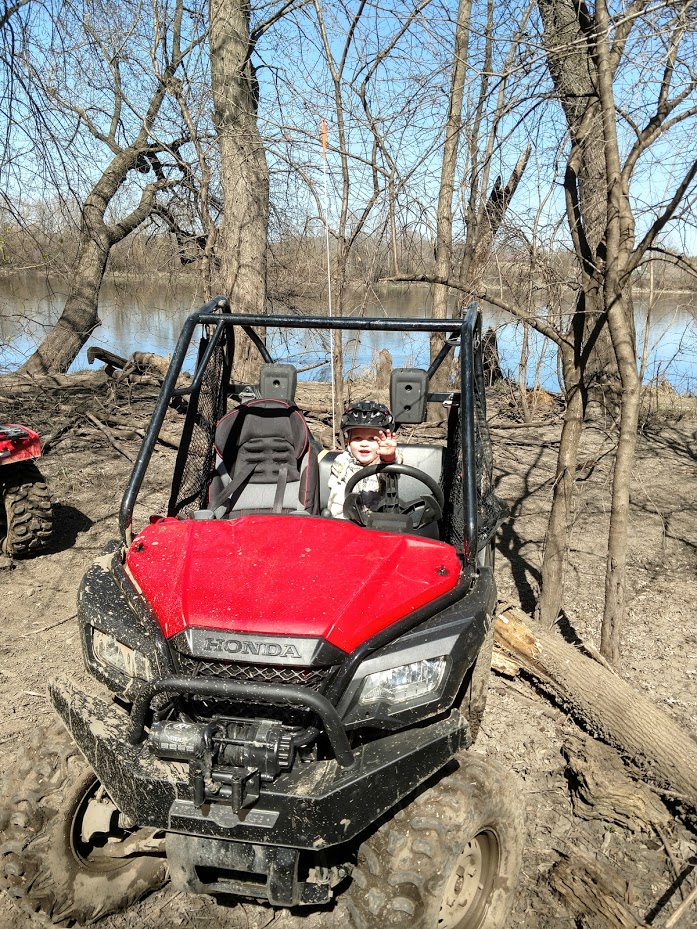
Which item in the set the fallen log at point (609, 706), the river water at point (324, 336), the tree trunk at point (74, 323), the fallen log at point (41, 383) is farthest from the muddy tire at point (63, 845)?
the tree trunk at point (74, 323)

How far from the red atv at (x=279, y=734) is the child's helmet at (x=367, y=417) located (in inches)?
14.0

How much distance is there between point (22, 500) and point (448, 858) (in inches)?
176

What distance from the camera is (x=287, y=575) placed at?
2.43 metres

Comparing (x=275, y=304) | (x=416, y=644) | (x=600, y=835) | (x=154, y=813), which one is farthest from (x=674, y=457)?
(x=154, y=813)

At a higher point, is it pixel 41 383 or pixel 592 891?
pixel 41 383

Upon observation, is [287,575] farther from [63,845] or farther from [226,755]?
[63,845]

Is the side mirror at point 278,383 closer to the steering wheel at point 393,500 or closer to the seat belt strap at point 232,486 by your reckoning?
the seat belt strap at point 232,486

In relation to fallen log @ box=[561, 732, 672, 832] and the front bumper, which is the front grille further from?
fallen log @ box=[561, 732, 672, 832]

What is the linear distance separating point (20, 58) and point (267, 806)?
161 inches

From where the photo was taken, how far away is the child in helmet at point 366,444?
3.36m

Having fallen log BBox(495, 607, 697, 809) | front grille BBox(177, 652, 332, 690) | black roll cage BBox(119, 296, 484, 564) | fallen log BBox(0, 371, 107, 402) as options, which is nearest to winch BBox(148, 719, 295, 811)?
front grille BBox(177, 652, 332, 690)

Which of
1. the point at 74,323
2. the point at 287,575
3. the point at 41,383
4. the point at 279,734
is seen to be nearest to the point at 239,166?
the point at 41,383

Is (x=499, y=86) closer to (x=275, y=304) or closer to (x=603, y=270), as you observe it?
(x=603, y=270)

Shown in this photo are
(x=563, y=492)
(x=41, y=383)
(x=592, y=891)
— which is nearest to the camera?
(x=592, y=891)
